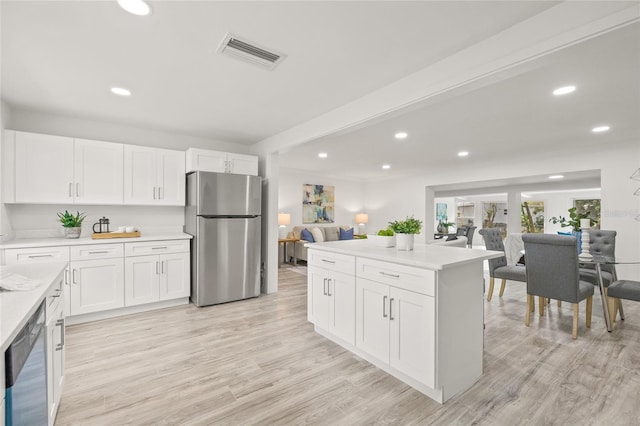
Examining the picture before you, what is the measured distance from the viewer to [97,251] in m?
3.32

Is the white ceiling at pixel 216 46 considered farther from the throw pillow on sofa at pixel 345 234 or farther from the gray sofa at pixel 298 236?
the throw pillow on sofa at pixel 345 234

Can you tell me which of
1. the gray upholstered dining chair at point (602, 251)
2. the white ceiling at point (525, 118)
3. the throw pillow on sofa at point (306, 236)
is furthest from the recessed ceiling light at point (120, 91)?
the gray upholstered dining chair at point (602, 251)

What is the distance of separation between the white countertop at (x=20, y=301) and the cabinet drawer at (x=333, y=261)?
6.30 feet

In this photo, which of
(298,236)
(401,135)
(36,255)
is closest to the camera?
(36,255)

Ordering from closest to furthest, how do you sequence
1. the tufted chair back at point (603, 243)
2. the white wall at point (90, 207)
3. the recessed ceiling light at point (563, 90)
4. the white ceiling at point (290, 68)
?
1. the white ceiling at point (290, 68)
2. the recessed ceiling light at point (563, 90)
3. the white wall at point (90, 207)
4. the tufted chair back at point (603, 243)

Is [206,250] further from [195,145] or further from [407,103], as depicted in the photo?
[407,103]

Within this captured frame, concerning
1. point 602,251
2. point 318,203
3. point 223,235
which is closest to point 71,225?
point 223,235

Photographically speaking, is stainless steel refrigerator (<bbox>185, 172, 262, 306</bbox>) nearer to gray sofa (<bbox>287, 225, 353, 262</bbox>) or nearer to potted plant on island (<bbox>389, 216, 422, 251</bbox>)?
potted plant on island (<bbox>389, 216, 422, 251</bbox>)

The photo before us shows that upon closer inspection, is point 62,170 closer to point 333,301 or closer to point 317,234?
point 333,301

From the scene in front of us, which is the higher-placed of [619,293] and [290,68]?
[290,68]

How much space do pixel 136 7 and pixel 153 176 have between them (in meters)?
2.57

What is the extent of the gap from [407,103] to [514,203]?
22.6ft

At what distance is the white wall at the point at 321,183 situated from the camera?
24.8 feet

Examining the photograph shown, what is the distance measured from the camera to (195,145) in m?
4.52
